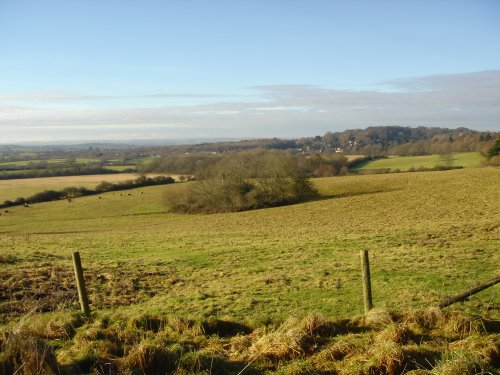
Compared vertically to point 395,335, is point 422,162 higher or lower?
lower

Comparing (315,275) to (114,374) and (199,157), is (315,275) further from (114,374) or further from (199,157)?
Answer: (199,157)

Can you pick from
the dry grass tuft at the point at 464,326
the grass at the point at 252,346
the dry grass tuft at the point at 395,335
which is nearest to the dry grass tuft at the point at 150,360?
the grass at the point at 252,346

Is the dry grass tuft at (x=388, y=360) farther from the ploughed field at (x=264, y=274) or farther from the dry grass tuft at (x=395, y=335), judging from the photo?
the ploughed field at (x=264, y=274)

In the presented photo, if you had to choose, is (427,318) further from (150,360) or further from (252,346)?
(150,360)

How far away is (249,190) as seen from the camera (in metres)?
57.4

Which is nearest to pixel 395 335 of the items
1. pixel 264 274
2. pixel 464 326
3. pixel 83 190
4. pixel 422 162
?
pixel 464 326

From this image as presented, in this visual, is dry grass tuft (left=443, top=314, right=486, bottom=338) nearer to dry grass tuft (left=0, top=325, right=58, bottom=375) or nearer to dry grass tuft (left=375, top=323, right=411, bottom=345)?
dry grass tuft (left=375, top=323, right=411, bottom=345)

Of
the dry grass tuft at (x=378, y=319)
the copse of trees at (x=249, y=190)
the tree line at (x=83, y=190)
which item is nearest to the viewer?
the dry grass tuft at (x=378, y=319)

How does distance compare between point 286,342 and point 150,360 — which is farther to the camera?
point 286,342

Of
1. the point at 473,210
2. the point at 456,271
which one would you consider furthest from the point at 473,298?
the point at 473,210

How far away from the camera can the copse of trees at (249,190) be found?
56000 millimetres

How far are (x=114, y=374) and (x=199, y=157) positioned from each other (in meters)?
98.3

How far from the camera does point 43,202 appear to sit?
71.4 m

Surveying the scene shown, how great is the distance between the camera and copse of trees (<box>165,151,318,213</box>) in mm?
56000
